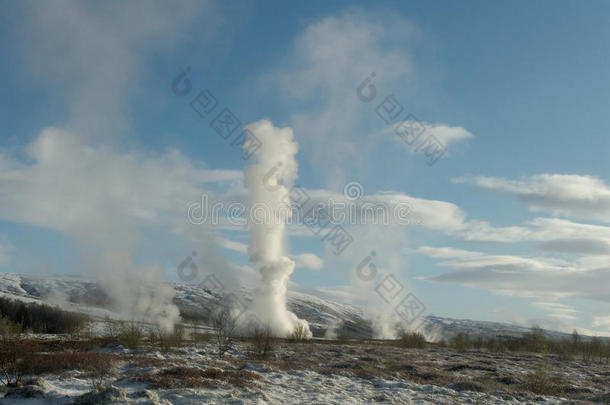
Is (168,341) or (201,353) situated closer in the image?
(201,353)

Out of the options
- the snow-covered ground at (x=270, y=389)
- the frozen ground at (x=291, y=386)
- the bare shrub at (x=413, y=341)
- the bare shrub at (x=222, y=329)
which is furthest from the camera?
the bare shrub at (x=413, y=341)

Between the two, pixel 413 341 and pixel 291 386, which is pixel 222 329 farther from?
pixel 413 341

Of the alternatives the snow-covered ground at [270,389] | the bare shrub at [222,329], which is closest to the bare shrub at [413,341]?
the bare shrub at [222,329]

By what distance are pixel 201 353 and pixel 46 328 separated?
72065 millimetres

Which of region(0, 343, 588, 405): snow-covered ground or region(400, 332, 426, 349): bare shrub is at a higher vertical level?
Answer: region(0, 343, 588, 405): snow-covered ground

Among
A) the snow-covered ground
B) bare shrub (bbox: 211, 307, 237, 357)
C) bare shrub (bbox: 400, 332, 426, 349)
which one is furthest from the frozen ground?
bare shrub (bbox: 400, 332, 426, 349)

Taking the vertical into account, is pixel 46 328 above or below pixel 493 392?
below

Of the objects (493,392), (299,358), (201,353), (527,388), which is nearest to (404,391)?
(493,392)

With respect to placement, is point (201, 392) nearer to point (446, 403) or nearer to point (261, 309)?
point (446, 403)

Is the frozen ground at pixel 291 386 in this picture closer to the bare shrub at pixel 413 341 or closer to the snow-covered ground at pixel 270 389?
the snow-covered ground at pixel 270 389

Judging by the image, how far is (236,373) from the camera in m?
22.8

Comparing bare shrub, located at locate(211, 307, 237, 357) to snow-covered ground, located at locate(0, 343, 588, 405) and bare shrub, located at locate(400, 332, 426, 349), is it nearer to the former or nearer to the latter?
snow-covered ground, located at locate(0, 343, 588, 405)

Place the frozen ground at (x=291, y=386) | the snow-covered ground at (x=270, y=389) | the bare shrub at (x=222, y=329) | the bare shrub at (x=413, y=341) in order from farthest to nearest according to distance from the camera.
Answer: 1. the bare shrub at (x=413, y=341)
2. the bare shrub at (x=222, y=329)
3. the frozen ground at (x=291, y=386)
4. the snow-covered ground at (x=270, y=389)

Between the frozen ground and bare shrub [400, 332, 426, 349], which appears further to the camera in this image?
bare shrub [400, 332, 426, 349]
